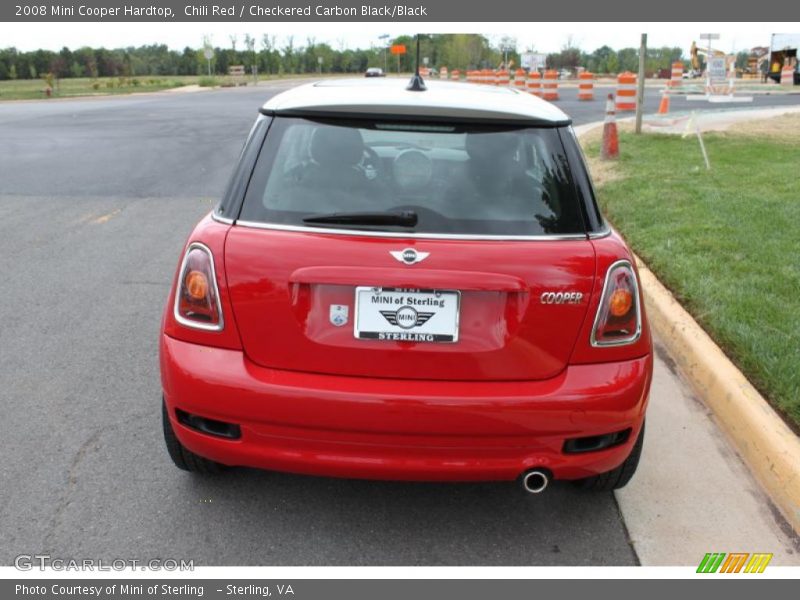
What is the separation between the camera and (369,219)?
271cm

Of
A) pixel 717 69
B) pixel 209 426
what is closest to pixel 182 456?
pixel 209 426

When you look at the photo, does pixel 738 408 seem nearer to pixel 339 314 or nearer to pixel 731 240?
pixel 339 314

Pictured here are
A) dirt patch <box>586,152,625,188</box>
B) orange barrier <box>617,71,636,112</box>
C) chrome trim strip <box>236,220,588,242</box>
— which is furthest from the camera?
orange barrier <box>617,71,636,112</box>

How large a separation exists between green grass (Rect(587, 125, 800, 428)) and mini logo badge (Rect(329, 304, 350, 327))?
217cm

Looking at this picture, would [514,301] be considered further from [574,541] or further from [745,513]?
[745,513]

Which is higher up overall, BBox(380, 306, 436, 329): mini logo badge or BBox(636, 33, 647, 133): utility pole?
BBox(636, 33, 647, 133): utility pole

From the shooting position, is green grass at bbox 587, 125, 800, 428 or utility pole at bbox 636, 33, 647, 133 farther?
utility pole at bbox 636, 33, 647, 133

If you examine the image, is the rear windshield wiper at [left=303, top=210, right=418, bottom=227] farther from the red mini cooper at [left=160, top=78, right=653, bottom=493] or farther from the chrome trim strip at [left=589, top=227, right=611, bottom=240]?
the chrome trim strip at [left=589, top=227, right=611, bottom=240]

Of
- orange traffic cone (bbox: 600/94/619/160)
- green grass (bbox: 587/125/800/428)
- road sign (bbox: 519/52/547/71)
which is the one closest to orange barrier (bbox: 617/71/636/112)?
green grass (bbox: 587/125/800/428)

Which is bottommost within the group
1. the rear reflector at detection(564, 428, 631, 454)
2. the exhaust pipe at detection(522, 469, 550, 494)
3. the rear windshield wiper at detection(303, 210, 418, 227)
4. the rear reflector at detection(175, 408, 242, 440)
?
the exhaust pipe at detection(522, 469, 550, 494)

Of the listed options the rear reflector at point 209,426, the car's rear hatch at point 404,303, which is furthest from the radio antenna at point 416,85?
the rear reflector at point 209,426

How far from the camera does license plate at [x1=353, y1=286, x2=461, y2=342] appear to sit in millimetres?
2559

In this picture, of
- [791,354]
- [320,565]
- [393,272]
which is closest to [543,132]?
[393,272]

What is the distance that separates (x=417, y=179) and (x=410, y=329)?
62 centimetres
